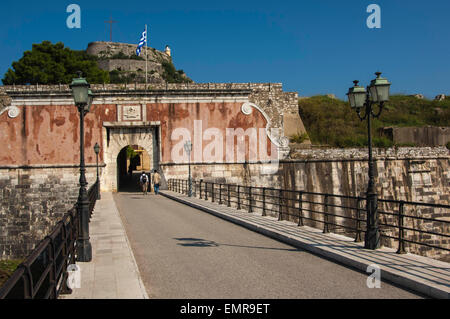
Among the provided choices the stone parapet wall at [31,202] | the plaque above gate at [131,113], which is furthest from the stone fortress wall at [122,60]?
the stone parapet wall at [31,202]

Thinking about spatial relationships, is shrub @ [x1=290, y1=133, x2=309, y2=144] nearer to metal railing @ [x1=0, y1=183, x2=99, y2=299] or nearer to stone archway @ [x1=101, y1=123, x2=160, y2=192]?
Result: stone archway @ [x1=101, y1=123, x2=160, y2=192]

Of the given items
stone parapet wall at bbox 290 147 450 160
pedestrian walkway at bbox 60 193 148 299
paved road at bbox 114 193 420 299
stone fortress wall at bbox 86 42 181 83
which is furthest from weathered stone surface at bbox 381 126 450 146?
stone fortress wall at bbox 86 42 181 83

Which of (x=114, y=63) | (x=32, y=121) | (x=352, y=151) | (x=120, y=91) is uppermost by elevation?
(x=114, y=63)

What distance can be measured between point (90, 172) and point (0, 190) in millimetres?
5633

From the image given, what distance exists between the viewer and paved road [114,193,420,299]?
5.64 m

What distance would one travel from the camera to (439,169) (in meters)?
28.0

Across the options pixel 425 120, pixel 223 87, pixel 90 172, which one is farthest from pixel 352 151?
pixel 90 172

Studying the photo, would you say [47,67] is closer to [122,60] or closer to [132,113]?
[132,113]

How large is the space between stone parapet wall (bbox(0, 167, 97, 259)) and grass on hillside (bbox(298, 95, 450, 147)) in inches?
797

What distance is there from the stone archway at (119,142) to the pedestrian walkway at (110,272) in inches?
759

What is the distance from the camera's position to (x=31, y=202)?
2802 cm

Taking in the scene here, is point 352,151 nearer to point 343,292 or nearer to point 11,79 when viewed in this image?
point 343,292
